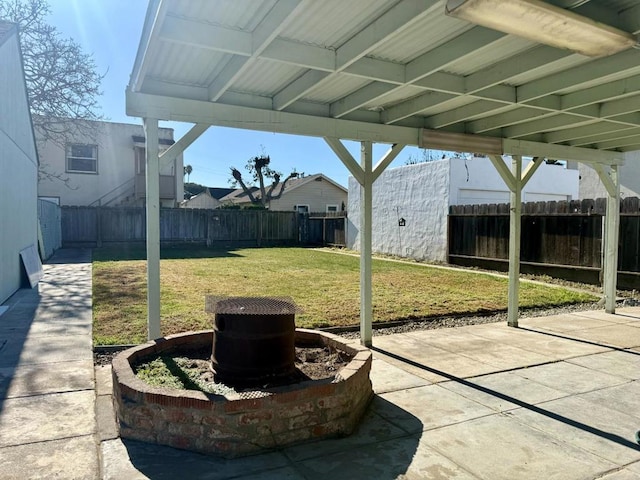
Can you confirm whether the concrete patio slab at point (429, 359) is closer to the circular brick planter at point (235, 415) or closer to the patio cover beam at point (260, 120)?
the circular brick planter at point (235, 415)

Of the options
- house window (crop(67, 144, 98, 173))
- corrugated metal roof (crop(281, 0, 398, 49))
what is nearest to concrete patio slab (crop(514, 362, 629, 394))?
corrugated metal roof (crop(281, 0, 398, 49))

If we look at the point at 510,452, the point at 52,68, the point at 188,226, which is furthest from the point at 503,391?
the point at 188,226

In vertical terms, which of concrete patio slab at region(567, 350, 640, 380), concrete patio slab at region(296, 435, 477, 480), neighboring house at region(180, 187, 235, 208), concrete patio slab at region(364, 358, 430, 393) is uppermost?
neighboring house at region(180, 187, 235, 208)

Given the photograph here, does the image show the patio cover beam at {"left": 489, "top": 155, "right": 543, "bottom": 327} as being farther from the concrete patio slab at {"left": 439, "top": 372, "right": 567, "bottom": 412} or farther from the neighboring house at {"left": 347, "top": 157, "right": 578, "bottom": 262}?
the neighboring house at {"left": 347, "top": 157, "right": 578, "bottom": 262}

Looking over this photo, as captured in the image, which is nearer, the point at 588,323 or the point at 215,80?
the point at 215,80

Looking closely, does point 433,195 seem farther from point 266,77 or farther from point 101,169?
point 101,169

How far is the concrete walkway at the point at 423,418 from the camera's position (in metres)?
2.71

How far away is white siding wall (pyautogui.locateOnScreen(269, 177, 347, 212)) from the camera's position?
1309 inches

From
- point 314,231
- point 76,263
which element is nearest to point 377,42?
point 76,263

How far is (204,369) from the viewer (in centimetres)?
385

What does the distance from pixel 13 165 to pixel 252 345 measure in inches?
287

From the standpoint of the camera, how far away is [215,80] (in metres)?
4.29

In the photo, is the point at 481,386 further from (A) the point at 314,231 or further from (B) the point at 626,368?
(A) the point at 314,231

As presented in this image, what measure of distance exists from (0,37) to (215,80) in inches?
218
